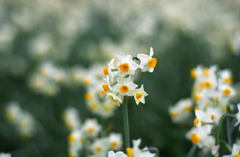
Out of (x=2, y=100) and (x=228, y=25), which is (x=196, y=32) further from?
(x=2, y=100)

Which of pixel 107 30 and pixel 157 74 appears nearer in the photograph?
pixel 157 74

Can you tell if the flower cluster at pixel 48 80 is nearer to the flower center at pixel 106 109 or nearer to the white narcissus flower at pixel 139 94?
the flower center at pixel 106 109

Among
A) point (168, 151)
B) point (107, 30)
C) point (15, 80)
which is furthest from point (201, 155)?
point (107, 30)

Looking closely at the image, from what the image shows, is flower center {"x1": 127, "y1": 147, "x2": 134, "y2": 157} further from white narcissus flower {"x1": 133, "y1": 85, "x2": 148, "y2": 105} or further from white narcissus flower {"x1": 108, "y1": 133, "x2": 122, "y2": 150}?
white narcissus flower {"x1": 108, "y1": 133, "x2": 122, "y2": 150}

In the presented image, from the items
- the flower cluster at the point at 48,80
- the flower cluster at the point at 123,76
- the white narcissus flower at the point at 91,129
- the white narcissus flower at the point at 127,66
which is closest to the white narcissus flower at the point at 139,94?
the flower cluster at the point at 123,76

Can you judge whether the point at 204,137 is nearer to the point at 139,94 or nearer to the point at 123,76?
the point at 139,94

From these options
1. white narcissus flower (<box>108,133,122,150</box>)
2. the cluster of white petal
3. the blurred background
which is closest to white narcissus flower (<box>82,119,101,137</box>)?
the cluster of white petal
